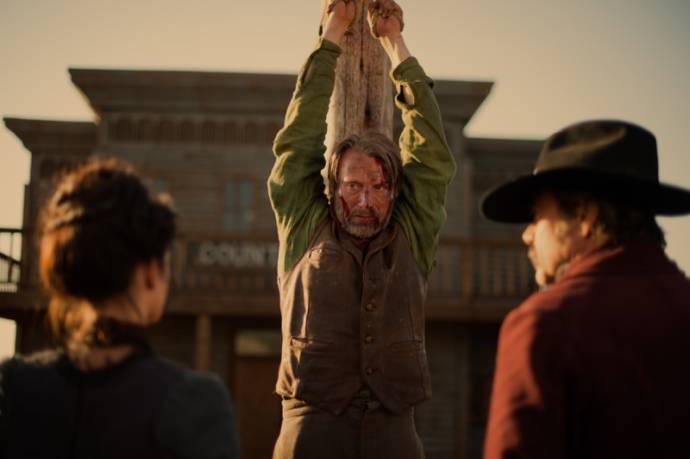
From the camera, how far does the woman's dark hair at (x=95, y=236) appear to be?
6.60ft

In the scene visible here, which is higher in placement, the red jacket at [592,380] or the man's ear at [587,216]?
the man's ear at [587,216]

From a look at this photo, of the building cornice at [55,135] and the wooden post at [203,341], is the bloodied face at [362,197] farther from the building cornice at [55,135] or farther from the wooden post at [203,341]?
the building cornice at [55,135]

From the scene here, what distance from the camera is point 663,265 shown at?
225cm

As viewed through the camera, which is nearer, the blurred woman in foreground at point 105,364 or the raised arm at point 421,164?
the blurred woman in foreground at point 105,364

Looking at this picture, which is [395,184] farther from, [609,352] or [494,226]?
[494,226]

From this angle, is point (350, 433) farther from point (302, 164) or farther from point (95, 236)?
point (95, 236)

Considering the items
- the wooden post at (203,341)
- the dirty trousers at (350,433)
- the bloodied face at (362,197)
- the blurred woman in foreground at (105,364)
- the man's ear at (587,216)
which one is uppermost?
the bloodied face at (362,197)

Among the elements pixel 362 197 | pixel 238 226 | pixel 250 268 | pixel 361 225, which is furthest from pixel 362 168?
pixel 238 226

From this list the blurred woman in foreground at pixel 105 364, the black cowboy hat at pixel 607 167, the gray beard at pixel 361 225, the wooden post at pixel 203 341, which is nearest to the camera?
the blurred woman in foreground at pixel 105 364

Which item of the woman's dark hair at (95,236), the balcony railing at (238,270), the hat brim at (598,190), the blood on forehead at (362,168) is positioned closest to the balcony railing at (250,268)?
the balcony railing at (238,270)

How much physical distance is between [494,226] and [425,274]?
52.2 feet

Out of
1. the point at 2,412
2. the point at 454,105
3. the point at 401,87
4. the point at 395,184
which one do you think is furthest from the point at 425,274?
the point at 454,105

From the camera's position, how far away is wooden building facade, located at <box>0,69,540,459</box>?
16.5 metres

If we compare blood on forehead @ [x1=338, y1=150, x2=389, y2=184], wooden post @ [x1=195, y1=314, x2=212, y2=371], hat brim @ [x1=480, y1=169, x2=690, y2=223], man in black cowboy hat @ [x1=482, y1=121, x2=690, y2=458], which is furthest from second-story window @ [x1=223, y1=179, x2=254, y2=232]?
man in black cowboy hat @ [x1=482, y1=121, x2=690, y2=458]
